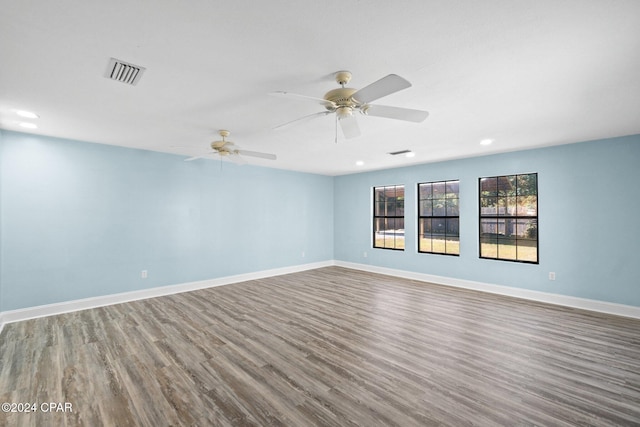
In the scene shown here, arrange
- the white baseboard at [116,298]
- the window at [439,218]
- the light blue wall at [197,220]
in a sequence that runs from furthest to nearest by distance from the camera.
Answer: the window at [439,218] → the light blue wall at [197,220] → the white baseboard at [116,298]

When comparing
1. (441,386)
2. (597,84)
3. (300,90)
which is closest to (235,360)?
(441,386)

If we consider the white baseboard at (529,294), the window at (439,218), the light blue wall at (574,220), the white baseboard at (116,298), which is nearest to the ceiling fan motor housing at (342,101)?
Result: the light blue wall at (574,220)

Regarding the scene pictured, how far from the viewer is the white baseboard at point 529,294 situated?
3.80m

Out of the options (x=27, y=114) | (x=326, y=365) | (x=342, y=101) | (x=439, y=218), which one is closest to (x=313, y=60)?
(x=342, y=101)

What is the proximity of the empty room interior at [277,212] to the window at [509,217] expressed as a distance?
3cm

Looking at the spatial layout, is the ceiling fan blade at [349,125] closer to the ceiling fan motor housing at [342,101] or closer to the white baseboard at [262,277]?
the ceiling fan motor housing at [342,101]

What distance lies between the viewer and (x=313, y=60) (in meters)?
1.96

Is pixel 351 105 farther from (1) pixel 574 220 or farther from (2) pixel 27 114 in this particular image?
(1) pixel 574 220

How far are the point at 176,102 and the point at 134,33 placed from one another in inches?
42.0

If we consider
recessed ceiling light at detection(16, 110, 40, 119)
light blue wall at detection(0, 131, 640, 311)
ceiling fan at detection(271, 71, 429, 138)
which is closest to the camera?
ceiling fan at detection(271, 71, 429, 138)

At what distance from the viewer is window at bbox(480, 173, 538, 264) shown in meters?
4.70

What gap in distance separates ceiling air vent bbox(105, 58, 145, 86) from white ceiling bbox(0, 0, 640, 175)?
55 mm

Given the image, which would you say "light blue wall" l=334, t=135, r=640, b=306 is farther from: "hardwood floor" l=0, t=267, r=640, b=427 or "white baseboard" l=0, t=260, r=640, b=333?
"hardwood floor" l=0, t=267, r=640, b=427

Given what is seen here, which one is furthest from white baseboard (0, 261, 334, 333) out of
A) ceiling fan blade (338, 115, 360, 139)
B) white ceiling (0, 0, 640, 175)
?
ceiling fan blade (338, 115, 360, 139)
